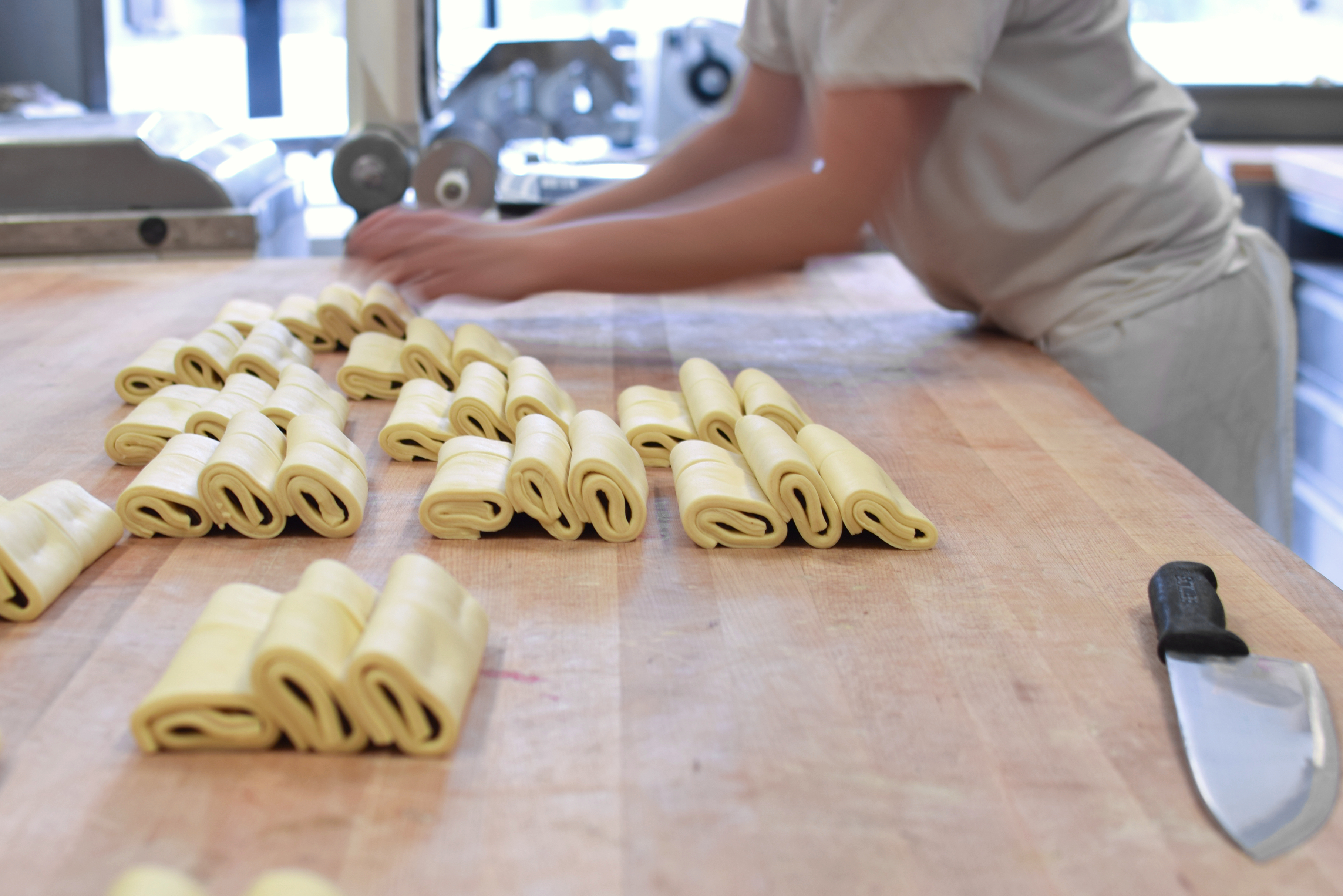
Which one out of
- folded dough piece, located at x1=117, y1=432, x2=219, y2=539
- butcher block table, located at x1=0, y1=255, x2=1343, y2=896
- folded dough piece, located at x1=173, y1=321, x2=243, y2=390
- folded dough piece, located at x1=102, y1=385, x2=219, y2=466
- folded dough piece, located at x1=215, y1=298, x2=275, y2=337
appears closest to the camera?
butcher block table, located at x1=0, y1=255, x2=1343, y2=896

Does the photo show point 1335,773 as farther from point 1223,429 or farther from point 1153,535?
point 1223,429

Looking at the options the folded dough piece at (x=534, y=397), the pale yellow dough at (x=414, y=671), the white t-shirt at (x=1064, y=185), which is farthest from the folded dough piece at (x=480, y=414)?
the white t-shirt at (x=1064, y=185)

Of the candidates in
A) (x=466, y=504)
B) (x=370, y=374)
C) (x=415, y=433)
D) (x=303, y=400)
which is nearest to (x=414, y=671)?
(x=466, y=504)

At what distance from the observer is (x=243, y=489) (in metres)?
1.11

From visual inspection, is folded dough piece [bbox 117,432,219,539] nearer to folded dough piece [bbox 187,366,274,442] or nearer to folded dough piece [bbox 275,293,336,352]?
folded dough piece [bbox 187,366,274,442]

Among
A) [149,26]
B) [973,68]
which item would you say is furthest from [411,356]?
[149,26]

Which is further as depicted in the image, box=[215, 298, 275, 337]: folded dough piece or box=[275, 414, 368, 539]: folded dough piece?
box=[215, 298, 275, 337]: folded dough piece

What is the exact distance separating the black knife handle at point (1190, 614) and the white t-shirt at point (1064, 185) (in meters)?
0.81

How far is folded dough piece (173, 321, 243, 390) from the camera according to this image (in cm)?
152

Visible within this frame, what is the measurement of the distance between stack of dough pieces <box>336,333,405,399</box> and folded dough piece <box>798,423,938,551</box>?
0.72m

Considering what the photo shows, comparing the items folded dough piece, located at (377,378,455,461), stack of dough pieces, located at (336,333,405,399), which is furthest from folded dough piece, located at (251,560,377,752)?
stack of dough pieces, located at (336,333,405,399)

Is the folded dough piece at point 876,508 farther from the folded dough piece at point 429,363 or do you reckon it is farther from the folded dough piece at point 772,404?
the folded dough piece at point 429,363

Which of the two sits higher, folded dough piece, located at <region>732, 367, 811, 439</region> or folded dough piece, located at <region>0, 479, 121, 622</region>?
folded dough piece, located at <region>732, 367, 811, 439</region>

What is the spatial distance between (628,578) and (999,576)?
14.8 inches
